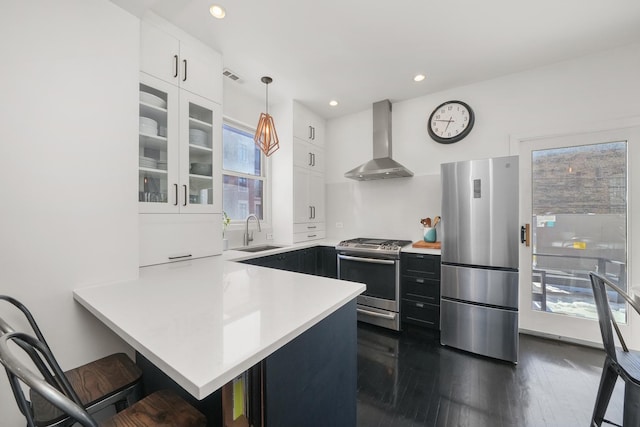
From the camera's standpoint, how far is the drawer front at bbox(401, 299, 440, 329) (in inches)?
98.9

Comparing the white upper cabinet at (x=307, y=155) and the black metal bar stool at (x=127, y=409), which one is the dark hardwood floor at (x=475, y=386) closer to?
the black metal bar stool at (x=127, y=409)

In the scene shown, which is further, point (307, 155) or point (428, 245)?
point (307, 155)

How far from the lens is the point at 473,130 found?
2.90m

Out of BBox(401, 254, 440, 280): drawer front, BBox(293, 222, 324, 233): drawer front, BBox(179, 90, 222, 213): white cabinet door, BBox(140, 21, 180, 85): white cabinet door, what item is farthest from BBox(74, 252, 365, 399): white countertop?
BBox(293, 222, 324, 233): drawer front

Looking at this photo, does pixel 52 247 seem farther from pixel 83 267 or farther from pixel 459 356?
pixel 459 356

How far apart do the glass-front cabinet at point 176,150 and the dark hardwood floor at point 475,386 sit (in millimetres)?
1947

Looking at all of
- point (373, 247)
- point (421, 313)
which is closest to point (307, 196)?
point (373, 247)

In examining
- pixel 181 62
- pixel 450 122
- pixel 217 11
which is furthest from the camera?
pixel 450 122

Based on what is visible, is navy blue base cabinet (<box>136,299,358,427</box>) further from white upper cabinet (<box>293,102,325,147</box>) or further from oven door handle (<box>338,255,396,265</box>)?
white upper cabinet (<box>293,102,325,147</box>)

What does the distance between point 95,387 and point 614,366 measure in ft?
7.90

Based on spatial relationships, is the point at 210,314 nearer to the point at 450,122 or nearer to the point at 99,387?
the point at 99,387

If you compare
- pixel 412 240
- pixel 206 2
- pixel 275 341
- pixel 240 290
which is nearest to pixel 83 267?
pixel 240 290

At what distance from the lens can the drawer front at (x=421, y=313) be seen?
2512 millimetres

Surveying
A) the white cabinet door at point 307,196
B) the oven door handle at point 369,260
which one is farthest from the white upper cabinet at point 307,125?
the oven door handle at point 369,260
